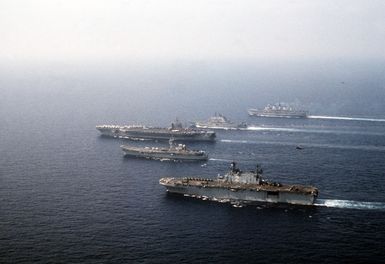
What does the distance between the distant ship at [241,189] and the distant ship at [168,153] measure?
1029 inches

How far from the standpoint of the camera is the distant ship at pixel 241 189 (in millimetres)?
108438

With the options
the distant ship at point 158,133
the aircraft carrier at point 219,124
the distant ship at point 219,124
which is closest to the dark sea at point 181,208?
the distant ship at point 158,133

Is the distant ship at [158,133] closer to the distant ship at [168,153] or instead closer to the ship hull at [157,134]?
the ship hull at [157,134]

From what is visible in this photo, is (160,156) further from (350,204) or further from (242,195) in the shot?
(350,204)

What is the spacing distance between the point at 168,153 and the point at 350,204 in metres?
57.5

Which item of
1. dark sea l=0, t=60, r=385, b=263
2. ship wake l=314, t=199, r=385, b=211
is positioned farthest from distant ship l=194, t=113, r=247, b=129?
ship wake l=314, t=199, r=385, b=211

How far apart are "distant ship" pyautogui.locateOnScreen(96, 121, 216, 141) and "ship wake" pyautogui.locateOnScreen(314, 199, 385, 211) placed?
6684 centimetres

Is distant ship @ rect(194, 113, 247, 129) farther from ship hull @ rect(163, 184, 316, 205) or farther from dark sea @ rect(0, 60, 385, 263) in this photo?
ship hull @ rect(163, 184, 316, 205)

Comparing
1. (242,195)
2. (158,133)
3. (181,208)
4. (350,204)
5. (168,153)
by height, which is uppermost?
(158,133)

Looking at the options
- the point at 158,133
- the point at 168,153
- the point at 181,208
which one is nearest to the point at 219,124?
the point at 158,133

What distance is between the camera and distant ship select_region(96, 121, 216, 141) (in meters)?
172

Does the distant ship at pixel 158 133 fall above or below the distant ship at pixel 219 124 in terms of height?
below

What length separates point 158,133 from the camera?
574 feet

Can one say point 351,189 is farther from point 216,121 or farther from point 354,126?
point 216,121
